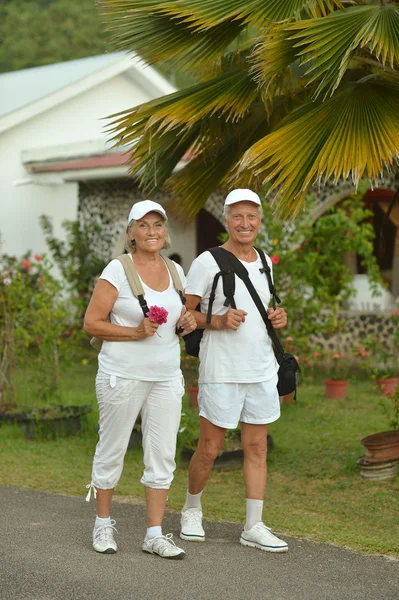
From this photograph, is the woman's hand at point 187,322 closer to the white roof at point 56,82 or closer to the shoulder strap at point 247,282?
the shoulder strap at point 247,282

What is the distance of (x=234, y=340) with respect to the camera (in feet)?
17.3

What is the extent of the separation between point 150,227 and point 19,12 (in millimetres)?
39016

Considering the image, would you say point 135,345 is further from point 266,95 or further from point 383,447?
point 383,447

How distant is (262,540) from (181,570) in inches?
22.2

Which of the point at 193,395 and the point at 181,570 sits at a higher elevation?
the point at 193,395

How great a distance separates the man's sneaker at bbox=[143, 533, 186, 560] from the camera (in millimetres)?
5000

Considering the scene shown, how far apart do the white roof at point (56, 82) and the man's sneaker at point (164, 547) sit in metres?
11.2

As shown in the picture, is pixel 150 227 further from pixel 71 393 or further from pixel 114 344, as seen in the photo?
pixel 71 393

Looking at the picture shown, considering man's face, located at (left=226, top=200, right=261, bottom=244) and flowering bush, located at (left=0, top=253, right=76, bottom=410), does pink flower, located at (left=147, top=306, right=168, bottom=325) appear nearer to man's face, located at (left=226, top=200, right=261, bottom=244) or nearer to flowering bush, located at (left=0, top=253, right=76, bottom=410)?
man's face, located at (left=226, top=200, right=261, bottom=244)

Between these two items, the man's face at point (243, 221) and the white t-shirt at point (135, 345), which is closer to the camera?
the white t-shirt at point (135, 345)

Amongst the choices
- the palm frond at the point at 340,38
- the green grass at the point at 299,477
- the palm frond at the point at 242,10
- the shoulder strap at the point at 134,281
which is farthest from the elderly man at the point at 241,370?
the palm frond at the point at 242,10

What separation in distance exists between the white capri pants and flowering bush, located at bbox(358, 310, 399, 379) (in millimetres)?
5197

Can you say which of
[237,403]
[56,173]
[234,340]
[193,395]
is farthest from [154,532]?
[56,173]

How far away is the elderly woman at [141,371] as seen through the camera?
16.4 ft
